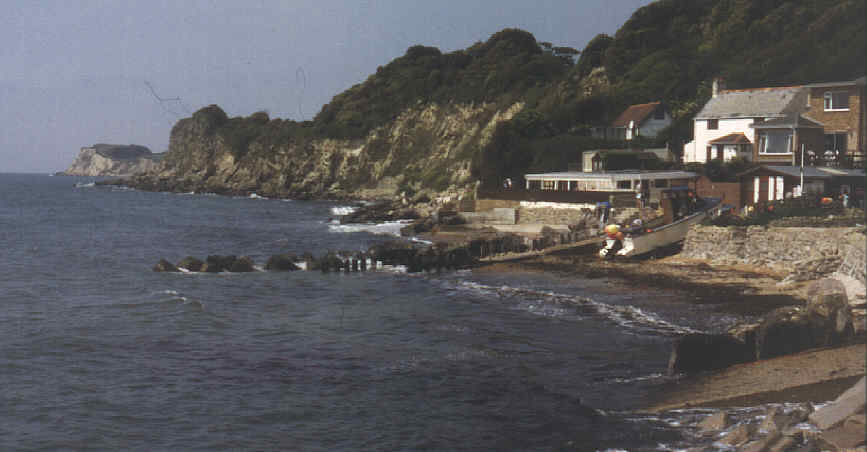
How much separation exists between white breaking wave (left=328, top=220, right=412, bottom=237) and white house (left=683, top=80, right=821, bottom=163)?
1053 inches

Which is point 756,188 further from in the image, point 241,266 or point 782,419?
point 782,419

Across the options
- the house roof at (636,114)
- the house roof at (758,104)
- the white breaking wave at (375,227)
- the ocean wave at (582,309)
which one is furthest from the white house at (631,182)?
the ocean wave at (582,309)

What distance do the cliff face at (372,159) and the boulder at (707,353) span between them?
6266 cm

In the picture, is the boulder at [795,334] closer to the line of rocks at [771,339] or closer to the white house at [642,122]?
the line of rocks at [771,339]

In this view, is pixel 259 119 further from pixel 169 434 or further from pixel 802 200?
pixel 169 434

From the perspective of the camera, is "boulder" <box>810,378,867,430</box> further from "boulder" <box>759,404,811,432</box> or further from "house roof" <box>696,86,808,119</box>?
"house roof" <box>696,86,808,119</box>

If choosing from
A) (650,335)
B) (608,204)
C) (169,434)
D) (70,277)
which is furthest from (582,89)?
(169,434)

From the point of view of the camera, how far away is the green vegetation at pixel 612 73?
72.3 m

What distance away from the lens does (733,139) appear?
5712 centimetres

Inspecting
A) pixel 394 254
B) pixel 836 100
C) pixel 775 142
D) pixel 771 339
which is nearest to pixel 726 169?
pixel 775 142

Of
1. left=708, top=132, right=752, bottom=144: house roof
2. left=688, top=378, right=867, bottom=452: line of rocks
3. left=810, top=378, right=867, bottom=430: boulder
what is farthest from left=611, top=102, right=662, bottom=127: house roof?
left=810, top=378, right=867, bottom=430: boulder

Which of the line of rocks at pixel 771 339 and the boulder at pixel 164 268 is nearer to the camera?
the line of rocks at pixel 771 339

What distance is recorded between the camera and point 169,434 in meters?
17.1

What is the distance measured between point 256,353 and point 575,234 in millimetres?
26432
